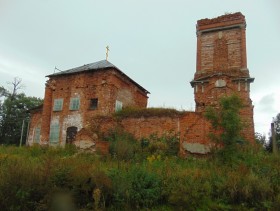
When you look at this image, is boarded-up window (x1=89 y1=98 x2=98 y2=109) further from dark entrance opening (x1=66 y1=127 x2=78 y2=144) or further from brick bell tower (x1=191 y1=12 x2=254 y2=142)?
brick bell tower (x1=191 y1=12 x2=254 y2=142)

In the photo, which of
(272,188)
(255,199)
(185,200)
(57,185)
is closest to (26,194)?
(57,185)

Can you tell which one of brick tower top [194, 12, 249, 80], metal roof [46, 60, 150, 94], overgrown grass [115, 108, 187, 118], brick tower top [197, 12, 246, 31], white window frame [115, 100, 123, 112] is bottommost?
overgrown grass [115, 108, 187, 118]

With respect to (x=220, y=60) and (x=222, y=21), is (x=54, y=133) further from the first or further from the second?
(x=222, y=21)

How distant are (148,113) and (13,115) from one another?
94.9 ft

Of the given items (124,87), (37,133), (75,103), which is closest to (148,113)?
(124,87)

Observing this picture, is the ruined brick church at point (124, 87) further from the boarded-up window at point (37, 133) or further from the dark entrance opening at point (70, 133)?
the boarded-up window at point (37, 133)

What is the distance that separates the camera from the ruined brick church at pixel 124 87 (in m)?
20.5

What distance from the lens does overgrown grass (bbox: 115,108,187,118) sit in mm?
17492

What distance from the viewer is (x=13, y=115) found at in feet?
132

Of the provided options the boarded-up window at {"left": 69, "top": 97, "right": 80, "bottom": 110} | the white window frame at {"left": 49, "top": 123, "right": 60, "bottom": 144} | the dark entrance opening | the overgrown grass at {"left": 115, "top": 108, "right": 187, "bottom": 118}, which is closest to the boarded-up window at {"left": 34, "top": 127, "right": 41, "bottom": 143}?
the white window frame at {"left": 49, "top": 123, "right": 60, "bottom": 144}

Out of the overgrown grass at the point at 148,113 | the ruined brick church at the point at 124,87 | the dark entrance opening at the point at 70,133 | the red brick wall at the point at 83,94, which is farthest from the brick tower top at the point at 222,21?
the dark entrance opening at the point at 70,133

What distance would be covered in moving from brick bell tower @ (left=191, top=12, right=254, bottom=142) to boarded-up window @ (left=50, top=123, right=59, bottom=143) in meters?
11.4

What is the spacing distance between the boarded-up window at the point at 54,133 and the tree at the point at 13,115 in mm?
17870

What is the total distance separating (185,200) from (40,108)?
76.2 ft
